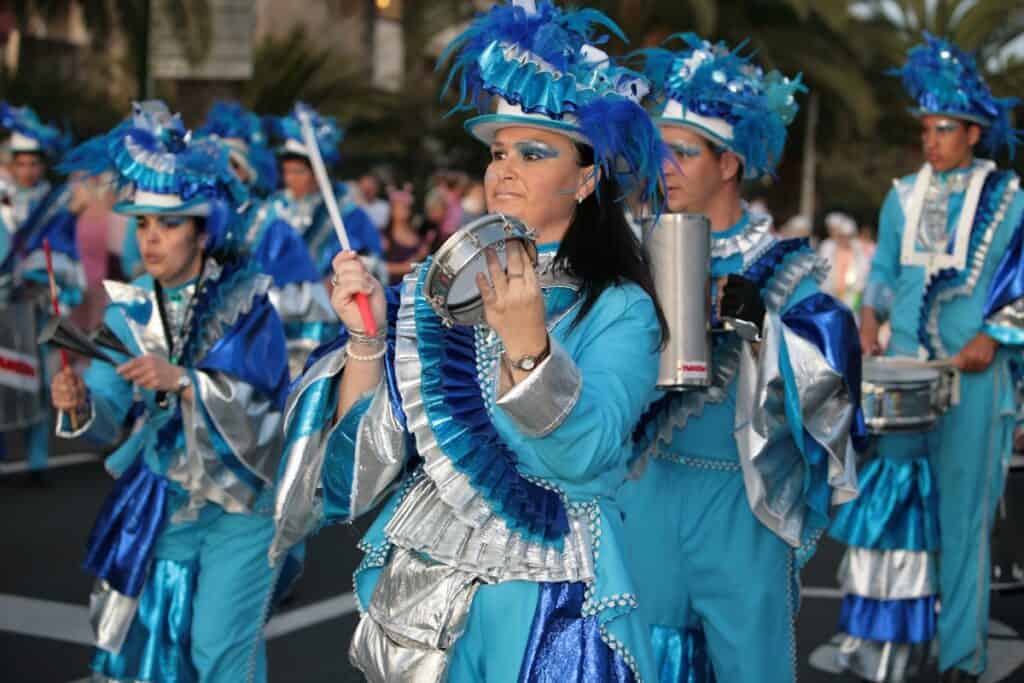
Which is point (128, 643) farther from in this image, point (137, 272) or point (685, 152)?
point (137, 272)

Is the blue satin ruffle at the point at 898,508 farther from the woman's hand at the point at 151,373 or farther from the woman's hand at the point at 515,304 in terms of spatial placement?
the woman's hand at the point at 515,304

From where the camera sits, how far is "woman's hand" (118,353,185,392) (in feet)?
15.3

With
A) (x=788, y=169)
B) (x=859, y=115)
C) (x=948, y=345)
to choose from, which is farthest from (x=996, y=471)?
(x=788, y=169)

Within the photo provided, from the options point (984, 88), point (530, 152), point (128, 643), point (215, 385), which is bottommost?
point (128, 643)

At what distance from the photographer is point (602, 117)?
3.07m

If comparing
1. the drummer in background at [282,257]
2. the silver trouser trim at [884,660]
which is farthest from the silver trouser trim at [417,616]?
the drummer in background at [282,257]

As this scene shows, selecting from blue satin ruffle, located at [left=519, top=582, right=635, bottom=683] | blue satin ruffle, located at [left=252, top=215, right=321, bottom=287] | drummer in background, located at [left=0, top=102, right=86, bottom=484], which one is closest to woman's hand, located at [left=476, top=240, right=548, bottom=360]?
blue satin ruffle, located at [left=519, top=582, right=635, bottom=683]

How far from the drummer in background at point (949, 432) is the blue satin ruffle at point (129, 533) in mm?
2827

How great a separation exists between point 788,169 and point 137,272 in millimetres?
19520

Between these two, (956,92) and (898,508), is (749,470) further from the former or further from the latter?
(956,92)

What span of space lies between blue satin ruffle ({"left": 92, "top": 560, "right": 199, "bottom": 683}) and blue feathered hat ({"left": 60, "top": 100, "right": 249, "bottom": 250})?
1102 millimetres

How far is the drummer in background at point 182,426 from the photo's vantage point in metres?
4.84

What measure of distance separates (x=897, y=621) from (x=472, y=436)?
3658 millimetres

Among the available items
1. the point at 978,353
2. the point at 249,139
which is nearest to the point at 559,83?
the point at 978,353
